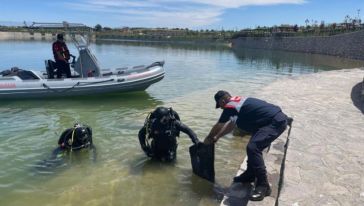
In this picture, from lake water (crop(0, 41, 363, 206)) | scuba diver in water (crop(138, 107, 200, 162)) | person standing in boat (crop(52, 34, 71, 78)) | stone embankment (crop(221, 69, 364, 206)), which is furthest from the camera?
person standing in boat (crop(52, 34, 71, 78))

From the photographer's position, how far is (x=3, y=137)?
8320mm

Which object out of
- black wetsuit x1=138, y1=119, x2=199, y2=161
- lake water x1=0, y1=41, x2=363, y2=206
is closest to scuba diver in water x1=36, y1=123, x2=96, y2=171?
lake water x1=0, y1=41, x2=363, y2=206

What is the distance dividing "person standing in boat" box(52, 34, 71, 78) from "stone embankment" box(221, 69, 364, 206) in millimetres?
6646

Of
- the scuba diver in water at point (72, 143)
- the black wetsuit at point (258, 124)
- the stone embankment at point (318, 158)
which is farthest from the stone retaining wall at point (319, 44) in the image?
the black wetsuit at point (258, 124)

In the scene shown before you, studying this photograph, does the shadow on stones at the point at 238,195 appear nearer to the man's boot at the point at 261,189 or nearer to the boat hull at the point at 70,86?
the man's boot at the point at 261,189

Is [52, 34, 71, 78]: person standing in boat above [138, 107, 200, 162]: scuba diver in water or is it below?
above

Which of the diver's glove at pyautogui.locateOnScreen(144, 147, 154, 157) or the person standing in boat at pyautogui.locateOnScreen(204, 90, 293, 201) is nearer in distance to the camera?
the person standing in boat at pyautogui.locateOnScreen(204, 90, 293, 201)

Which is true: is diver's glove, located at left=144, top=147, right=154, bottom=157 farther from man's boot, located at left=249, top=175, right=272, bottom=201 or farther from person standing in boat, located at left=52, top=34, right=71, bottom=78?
person standing in boat, located at left=52, top=34, right=71, bottom=78

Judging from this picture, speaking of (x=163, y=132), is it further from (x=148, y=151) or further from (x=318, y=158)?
(x=318, y=158)

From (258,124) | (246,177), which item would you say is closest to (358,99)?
(246,177)

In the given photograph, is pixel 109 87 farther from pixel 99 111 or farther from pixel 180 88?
pixel 180 88

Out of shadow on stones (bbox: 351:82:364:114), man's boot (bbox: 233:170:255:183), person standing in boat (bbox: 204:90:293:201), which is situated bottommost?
man's boot (bbox: 233:170:255:183)

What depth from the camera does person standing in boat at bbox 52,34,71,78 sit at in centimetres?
1174

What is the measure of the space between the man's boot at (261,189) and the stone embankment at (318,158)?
7cm
